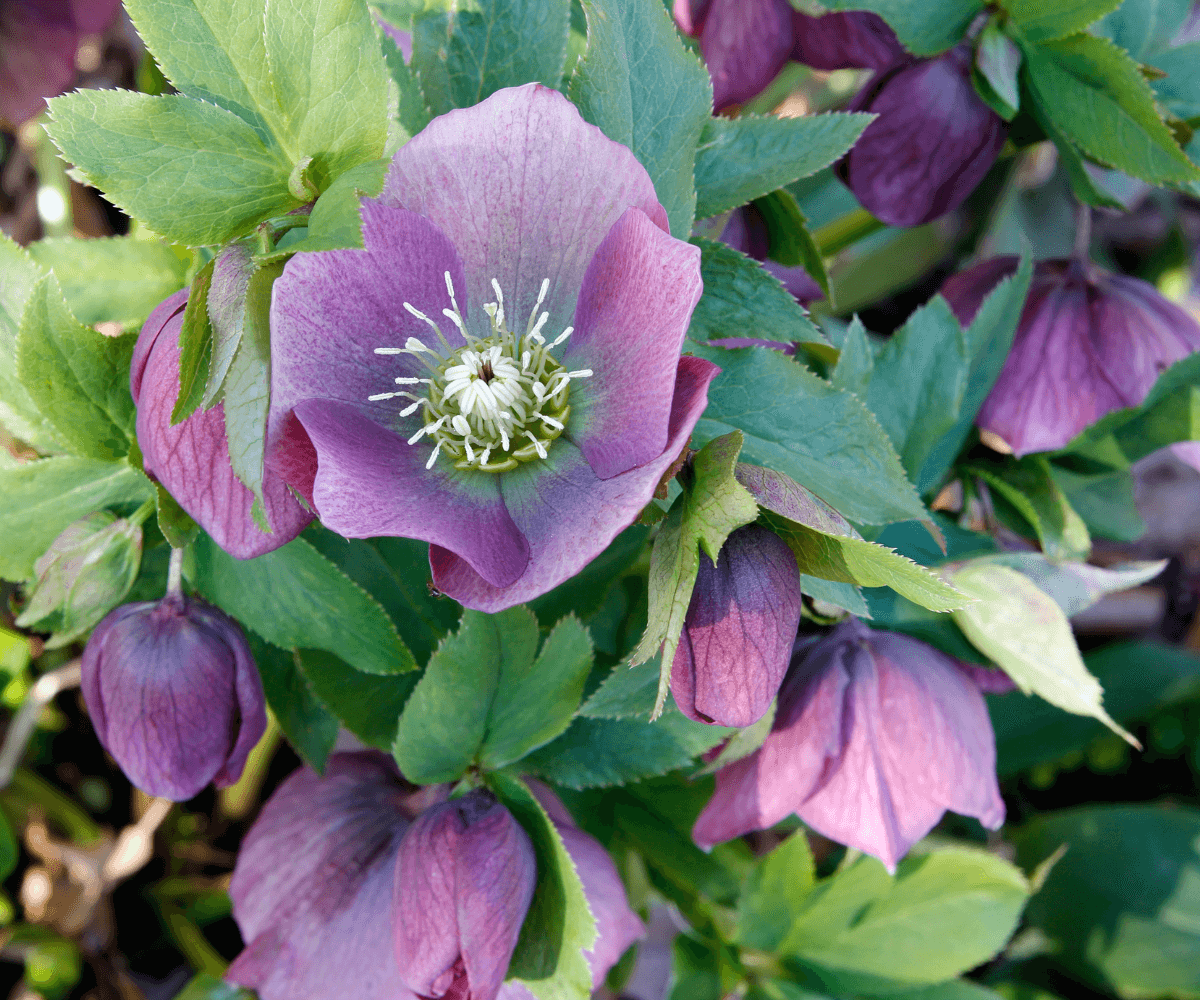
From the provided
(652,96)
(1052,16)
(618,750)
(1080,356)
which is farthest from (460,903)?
(1052,16)

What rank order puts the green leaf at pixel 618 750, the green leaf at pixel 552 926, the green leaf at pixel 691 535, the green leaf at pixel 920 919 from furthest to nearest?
the green leaf at pixel 920 919
the green leaf at pixel 618 750
the green leaf at pixel 552 926
the green leaf at pixel 691 535

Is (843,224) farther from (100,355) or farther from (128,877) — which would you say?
(128,877)

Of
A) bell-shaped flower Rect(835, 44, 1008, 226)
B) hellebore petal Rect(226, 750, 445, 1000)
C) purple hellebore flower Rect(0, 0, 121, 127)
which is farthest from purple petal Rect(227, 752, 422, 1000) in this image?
purple hellebore flower Rect(0, 0, 121, 127)

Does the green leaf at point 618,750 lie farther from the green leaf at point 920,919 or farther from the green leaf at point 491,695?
the green leaf at point 920,919

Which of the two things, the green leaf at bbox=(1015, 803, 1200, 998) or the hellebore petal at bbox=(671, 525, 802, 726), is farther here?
the green leaf at bbox=(1015, 803, 1200, 998)

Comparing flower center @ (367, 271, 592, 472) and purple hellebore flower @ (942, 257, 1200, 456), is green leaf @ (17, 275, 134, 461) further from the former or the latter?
purple hellebore flower @ (942, 257, 1200, 456)

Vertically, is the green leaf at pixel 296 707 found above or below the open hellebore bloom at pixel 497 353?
below

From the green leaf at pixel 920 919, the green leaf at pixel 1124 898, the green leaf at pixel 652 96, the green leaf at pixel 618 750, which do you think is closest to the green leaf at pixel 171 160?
the green leaf at pixel 652 96

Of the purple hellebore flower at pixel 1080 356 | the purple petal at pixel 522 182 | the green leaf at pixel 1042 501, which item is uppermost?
the purple petal at pixel 522 182
